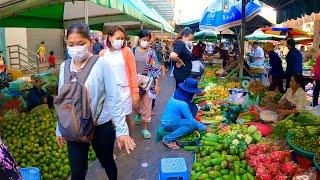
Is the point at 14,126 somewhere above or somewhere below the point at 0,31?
below

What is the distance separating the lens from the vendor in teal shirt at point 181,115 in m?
6.11

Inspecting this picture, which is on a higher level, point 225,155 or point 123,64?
point 123,64

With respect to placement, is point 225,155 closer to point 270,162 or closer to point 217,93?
point 270,162

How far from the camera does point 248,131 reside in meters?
5.92

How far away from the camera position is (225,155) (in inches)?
201

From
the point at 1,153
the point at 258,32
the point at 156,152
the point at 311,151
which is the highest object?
the point at 258,32

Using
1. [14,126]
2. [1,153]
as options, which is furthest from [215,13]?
[1,153]

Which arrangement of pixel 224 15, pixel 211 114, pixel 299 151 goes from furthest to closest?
pixel 224 15
pixel 211 114
pixel 299 151

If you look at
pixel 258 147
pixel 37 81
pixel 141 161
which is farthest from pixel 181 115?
pixel 37 81

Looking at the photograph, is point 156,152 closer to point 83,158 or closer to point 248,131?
point 248,131

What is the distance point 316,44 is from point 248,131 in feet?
48.9

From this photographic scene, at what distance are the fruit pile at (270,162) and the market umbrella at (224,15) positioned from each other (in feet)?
23.9


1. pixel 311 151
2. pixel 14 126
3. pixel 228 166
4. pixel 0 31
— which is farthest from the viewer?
pixel 0 31

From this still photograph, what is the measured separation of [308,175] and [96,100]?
2.52 m
